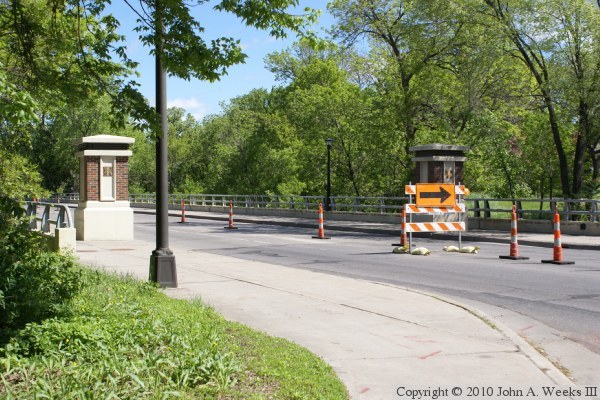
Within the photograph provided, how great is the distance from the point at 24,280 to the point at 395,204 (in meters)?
30.9

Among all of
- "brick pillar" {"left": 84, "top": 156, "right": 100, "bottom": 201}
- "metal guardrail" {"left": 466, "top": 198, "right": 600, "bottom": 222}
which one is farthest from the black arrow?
"brick pillar" {"left": 84, "top": 156, "right": 100, "bottom": 201}

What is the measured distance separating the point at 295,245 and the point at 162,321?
14336mm

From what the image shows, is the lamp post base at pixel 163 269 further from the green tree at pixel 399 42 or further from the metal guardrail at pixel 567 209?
the green tree at pixel 399 42

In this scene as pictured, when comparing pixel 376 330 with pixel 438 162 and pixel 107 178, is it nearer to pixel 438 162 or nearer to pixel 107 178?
pixel 107 178

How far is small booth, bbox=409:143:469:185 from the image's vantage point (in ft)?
85.3

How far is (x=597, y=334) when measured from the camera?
7.92m

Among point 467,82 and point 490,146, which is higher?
point 467,82

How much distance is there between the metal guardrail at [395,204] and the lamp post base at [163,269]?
13833 mm

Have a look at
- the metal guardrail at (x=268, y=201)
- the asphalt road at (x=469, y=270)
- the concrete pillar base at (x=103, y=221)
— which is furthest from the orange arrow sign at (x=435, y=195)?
the metal guardrail at (x=268, y=201)

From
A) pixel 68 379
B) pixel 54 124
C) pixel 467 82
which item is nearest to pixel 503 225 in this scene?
pixel 467 82

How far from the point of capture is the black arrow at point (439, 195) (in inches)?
701

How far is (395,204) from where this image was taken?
3731cm

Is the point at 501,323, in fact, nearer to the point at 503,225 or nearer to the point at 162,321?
the point at 162,321

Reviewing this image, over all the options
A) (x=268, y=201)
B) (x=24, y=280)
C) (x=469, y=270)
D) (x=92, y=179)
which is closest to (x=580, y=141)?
(x=469, y=270)
